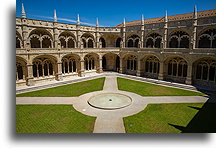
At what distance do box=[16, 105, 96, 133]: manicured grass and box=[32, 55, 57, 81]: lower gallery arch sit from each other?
9.72 m

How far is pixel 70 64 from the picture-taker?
28984mm

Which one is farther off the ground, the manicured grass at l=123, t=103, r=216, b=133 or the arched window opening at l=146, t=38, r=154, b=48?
the arched window opening at l=146, t=38, r=154, b=48

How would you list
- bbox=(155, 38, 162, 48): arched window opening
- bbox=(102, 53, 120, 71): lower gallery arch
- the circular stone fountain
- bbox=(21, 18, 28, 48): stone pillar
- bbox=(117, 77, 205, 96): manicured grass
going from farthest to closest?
bbox=(102, 53, 120, 71): lower gallery arch < bbox=(155, 38, 162, 48): arched window opening < bbox=(21, 18, 28, 48): stone pillar < bbox=(117, 77, 205, 96): manicured grass < the circular stone fountain

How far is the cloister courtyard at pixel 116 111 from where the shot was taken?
11820 millimetres

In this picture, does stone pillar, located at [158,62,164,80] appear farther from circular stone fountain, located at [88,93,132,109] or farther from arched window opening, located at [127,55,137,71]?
circular stone fountain, located at [88,93,132,109]

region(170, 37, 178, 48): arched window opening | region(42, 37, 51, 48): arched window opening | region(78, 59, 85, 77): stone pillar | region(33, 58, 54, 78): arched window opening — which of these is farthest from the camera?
region(78, 59, 85, 77): stone pillar

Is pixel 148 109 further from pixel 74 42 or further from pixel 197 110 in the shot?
pixel 74 42

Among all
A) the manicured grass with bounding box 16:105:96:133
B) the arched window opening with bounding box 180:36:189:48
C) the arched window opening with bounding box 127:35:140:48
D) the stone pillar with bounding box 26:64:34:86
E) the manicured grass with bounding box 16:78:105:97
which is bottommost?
the manicured grass with bounding box 16:105:96:133

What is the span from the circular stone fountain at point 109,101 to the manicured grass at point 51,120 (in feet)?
7.77

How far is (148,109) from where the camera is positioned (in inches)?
597

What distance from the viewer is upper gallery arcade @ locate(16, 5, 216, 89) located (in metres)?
22.5

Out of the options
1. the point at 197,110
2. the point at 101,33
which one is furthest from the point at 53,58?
the point at 197,110

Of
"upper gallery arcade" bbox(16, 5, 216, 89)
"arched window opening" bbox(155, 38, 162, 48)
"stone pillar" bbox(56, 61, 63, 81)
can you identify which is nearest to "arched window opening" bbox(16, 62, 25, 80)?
"upper gallery arcade" bbox(16, 5, 216, 89)
